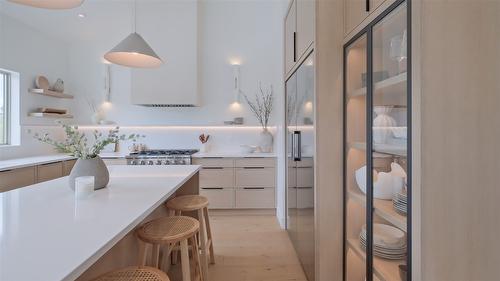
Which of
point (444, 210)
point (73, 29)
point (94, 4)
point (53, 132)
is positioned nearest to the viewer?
point (444, 210)

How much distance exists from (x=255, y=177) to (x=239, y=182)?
0.25 m

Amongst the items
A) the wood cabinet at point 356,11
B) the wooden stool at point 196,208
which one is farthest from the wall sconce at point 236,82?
the wood cabinet at point 356,11

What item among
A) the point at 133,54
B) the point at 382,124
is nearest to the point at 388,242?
the point at 382,124

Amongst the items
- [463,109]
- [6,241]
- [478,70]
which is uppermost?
[478,70]

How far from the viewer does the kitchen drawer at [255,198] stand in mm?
3715

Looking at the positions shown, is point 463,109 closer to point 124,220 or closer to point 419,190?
point 419,190

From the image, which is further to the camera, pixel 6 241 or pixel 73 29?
pixel 73 29

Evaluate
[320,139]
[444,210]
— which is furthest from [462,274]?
[320,139]

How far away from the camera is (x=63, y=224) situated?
0.98 m

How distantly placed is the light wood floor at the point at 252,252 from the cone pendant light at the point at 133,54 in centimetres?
184

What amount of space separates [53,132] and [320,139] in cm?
457

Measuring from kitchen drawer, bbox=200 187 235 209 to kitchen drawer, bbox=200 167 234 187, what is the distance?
7 cm

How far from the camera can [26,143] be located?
3773 millimetres

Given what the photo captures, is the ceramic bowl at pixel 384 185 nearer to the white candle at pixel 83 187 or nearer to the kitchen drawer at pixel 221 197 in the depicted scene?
the white candle at pixel 83 187
